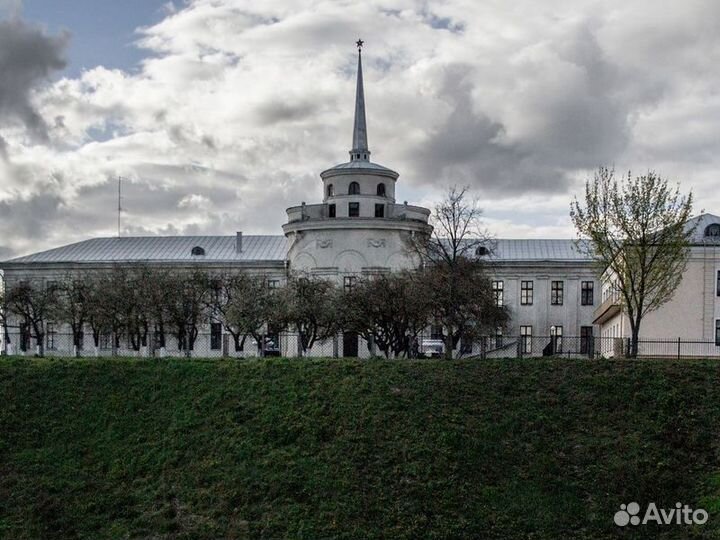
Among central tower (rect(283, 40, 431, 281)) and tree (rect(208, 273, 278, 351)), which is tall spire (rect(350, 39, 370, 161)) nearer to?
central tower (rect(283, 40, 431, 281))

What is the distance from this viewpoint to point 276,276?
254 ft

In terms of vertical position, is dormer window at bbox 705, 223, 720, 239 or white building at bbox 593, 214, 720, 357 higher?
dormer window at bbox 705, 223, 720, 239

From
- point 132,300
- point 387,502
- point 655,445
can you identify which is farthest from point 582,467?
point 132,300

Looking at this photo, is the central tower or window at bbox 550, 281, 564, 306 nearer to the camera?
the central tower

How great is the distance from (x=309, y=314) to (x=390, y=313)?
4.23 meters

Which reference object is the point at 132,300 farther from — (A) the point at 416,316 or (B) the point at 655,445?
(B) the point at 655,445

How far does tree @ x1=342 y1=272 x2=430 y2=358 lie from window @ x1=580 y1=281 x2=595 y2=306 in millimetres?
22743

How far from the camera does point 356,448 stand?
113ft

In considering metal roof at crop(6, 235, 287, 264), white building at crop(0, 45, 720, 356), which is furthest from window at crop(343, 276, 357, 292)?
metal roof at crop(6, 235, 287, 264)

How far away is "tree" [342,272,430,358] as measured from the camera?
176 ft

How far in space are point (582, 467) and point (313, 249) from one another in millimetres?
39350

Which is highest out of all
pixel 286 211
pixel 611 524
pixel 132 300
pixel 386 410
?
pixel 286 211

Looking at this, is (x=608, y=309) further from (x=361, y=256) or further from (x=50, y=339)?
(x=50, y=339)

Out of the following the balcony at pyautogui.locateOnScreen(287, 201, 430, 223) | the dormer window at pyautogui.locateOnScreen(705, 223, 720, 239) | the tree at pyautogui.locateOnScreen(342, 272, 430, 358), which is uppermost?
the balcony at pyautogui.locateOnScreen(287, 201, 430, 223)
